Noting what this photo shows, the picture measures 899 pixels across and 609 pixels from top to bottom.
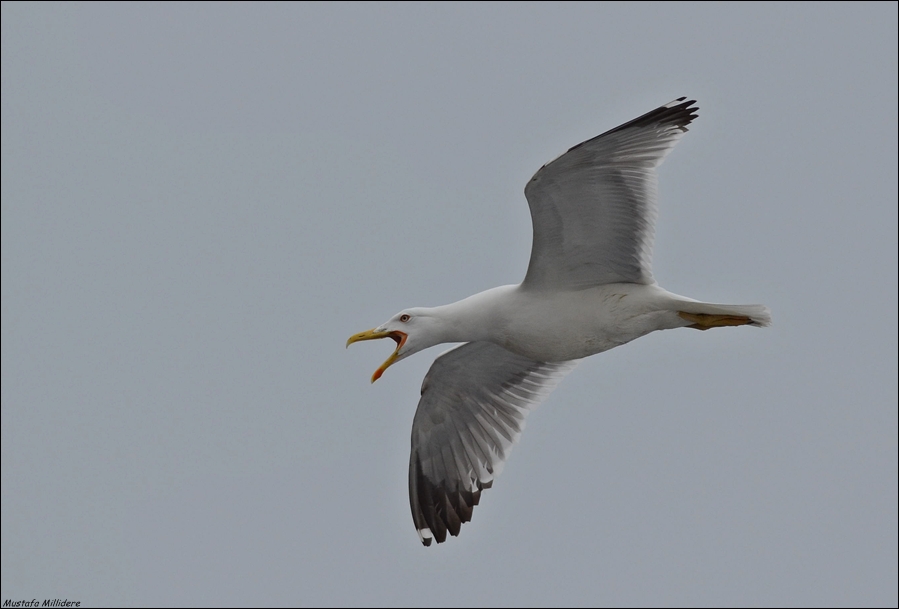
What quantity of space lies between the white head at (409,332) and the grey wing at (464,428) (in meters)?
1.18

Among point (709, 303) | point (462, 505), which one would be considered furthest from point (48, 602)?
point (709, 303)

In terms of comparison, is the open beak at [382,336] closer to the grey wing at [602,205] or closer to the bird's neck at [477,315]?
the bird's neck at [477,315]

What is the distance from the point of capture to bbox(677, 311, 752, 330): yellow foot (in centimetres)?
1006

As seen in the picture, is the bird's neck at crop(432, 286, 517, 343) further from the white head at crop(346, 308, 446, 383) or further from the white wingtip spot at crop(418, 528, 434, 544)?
the white wingtip spot at crop(418, 528, 434, 544)

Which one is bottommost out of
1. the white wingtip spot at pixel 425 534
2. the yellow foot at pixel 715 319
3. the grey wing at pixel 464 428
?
the white wingtip spot at pixel 425 534

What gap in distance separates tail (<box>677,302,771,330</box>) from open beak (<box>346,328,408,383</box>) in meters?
2.34

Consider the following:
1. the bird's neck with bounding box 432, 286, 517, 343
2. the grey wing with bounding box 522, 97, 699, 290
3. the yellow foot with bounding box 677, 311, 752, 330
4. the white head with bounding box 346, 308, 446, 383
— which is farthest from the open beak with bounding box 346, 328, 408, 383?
the yellow foot with bounding box 677, 311, 752, 330

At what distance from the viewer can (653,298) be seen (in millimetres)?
10023

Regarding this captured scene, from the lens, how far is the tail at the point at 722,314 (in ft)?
32.6

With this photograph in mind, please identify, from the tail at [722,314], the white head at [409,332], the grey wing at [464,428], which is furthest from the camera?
the grey wing at [464,428]

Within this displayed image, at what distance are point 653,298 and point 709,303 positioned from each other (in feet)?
1.46

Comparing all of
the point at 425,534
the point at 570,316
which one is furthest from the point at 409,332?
the point at 425,534

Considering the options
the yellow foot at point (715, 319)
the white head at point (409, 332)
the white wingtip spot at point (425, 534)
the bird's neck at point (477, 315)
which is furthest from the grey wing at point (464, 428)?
the yellow foot at point (715, 319)

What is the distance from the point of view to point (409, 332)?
10.5 m
